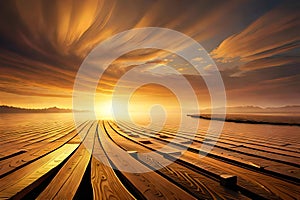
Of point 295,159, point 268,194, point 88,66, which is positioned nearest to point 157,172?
point 268,194

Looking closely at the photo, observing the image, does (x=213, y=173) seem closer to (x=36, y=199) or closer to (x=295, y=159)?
(x=295, y=159)

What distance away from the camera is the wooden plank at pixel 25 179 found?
1.81 m

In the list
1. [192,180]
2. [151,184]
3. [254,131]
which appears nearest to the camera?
[151,184]

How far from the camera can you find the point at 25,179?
7.02ft

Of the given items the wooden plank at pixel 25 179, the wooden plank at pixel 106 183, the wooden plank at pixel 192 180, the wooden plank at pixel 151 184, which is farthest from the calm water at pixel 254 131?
the wooden plank at pixel 25 179

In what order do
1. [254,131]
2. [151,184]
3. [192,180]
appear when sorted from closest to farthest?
[151,184], [192,180], [254,131]

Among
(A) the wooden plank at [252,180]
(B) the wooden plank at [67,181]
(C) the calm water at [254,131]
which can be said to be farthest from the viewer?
(C) the calm water at [254,131]

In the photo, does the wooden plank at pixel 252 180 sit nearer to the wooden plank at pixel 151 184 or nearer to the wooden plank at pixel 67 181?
the wooden plank at pixel 151 184

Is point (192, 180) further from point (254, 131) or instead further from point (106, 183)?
point (254, 131)

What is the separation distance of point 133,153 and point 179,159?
80 cm

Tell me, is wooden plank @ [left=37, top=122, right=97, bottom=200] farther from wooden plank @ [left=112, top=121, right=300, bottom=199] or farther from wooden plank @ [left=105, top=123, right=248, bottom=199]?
wooden plank @ [left=112, top=121, right=300, bottom=199]

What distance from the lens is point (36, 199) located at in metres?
1.68

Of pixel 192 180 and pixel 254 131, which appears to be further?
pixel 254 131

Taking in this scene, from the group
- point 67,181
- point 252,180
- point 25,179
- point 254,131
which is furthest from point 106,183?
point 254,131
